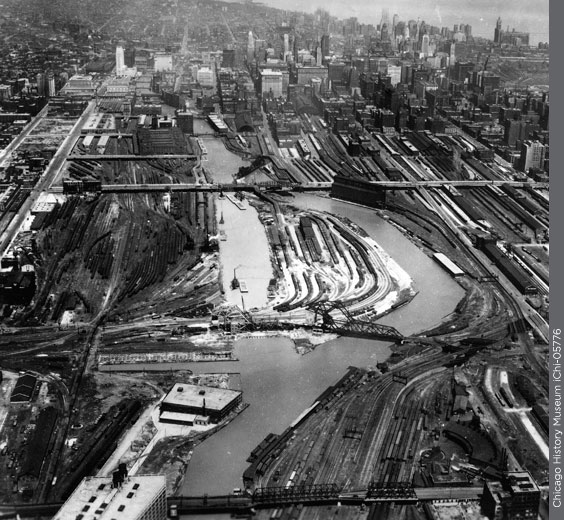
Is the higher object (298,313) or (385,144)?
(385,144)

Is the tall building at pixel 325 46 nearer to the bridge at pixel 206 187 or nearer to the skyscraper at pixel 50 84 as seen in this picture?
the skyscraper at pixel 50 84

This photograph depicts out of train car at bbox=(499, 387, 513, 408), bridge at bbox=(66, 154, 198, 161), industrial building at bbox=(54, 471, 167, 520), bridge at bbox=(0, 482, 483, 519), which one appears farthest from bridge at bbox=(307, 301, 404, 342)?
bridge at bbox=(66, 154, 198, 161)

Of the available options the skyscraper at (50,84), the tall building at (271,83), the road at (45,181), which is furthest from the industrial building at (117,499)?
the skyscraper at (50,84)

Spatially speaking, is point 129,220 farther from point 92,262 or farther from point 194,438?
point 194,438

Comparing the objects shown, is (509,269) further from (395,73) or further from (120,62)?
(120,62)

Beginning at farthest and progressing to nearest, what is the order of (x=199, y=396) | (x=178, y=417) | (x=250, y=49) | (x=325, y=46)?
(x=250, y=49)
(x=325, y=46)
(x=199, y=396)
(x=178, y=417)

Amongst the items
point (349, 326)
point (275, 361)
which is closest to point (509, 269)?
point (349, 326)

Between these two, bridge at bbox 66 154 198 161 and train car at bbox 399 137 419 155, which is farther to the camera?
train car at bbox 399 137 419 155

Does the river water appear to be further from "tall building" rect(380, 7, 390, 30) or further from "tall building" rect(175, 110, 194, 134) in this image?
"tall building" rect(380, 7, 390, 30)
